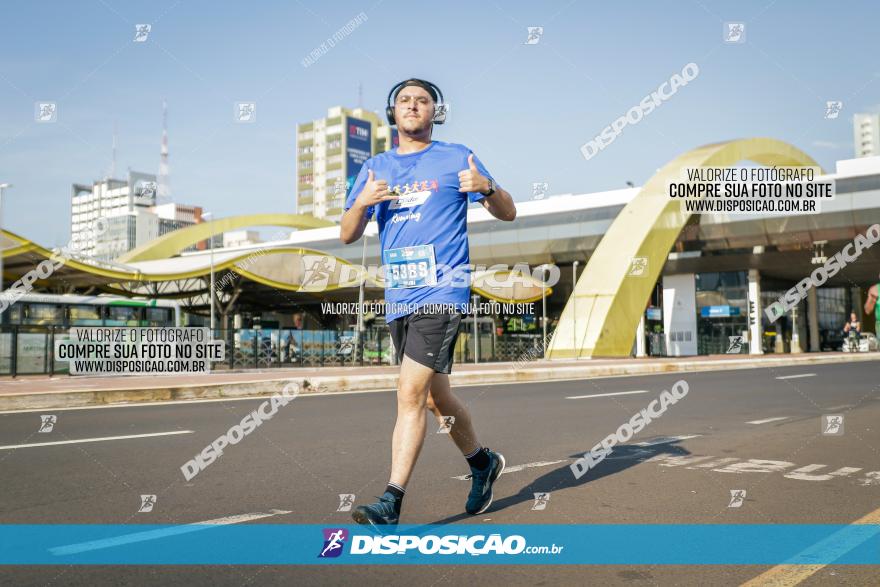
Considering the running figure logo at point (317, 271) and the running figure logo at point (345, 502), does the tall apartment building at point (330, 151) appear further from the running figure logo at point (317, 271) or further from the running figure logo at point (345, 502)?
the running figure logo at point (345, 502)

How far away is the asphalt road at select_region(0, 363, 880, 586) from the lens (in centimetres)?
307

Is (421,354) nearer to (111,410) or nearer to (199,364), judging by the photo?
(111,410)

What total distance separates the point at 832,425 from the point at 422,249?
6.00 metres

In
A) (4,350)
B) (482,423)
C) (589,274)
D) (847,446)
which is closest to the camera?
(847,446)

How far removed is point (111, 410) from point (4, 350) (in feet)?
39.8

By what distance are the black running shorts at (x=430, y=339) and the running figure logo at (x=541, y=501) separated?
0.99 meters

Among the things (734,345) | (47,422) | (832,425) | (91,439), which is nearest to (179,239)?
(734,345)

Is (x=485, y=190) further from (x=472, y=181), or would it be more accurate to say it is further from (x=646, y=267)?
(x=646, y=267)

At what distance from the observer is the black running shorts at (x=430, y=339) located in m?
3.73

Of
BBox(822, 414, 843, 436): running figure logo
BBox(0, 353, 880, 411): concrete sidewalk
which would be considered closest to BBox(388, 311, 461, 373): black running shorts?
BBox(822, 414, 843, 436): running figure logo

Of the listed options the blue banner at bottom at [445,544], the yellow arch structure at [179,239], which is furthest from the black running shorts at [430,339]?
the yellow arch structure at [179,239]

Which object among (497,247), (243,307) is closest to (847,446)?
(497,247)

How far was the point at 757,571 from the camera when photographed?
10.1 ft

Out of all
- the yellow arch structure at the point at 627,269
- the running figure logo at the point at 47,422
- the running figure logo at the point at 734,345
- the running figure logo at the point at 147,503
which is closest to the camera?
the running figure logo at the point at 147,503
